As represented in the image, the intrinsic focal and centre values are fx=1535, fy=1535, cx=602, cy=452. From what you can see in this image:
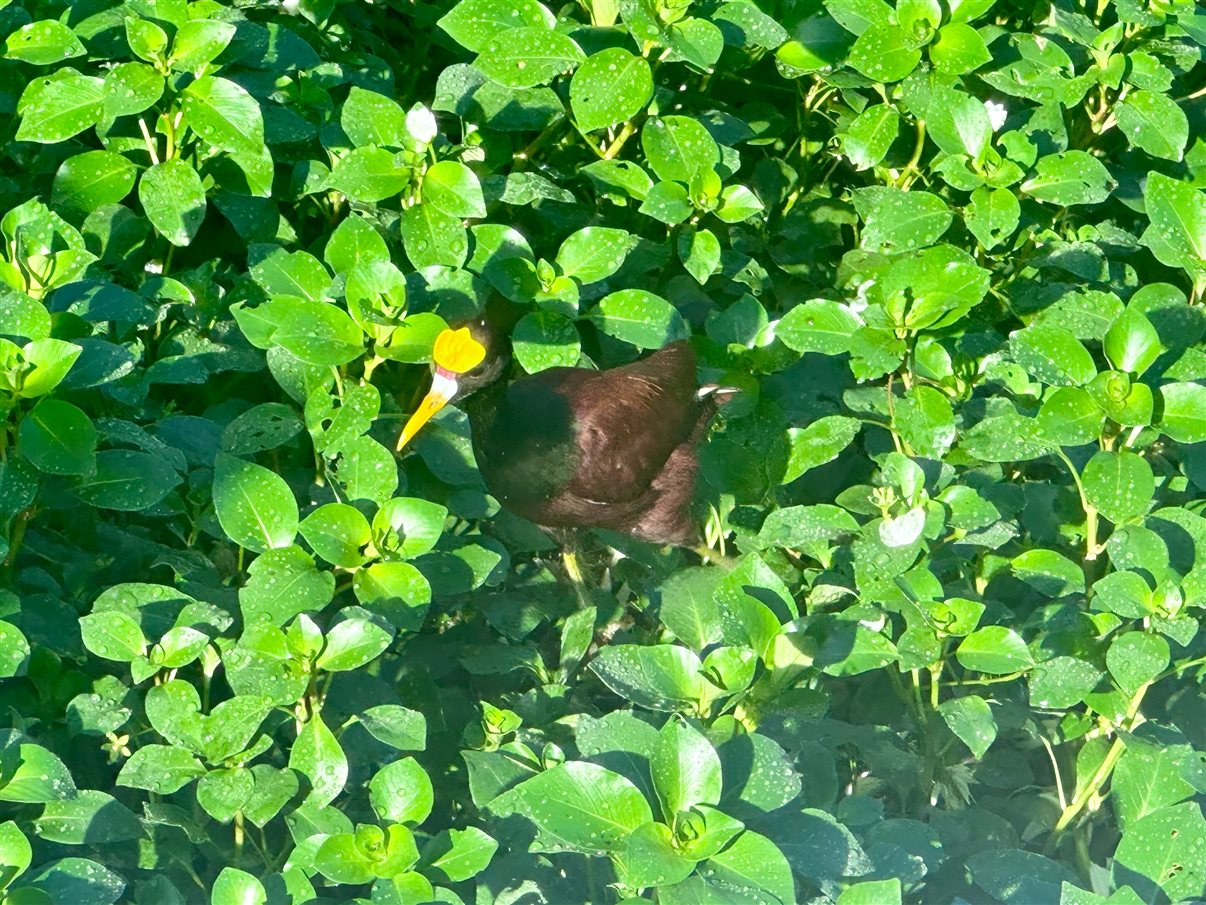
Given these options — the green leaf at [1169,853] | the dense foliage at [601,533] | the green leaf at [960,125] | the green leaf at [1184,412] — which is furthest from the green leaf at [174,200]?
the green leaf at [1169,853]

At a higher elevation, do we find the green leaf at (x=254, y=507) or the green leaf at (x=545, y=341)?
the green leaf at (x=545, y=341)

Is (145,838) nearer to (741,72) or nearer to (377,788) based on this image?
(377,788)

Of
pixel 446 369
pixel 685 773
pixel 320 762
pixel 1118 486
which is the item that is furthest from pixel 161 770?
pixel 1118 486

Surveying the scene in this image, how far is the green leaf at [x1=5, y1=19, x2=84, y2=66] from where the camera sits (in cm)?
260

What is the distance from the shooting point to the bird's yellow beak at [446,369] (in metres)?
2.55

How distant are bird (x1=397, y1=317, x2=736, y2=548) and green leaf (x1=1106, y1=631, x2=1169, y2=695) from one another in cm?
85

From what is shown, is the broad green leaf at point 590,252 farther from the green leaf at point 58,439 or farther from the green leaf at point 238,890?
the green leaf at point 238,890

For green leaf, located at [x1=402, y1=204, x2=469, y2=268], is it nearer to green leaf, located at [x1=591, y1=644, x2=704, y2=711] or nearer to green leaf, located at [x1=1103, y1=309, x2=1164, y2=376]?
green leaf, located at [x1=591, y1=644, x2=704, y2=711]

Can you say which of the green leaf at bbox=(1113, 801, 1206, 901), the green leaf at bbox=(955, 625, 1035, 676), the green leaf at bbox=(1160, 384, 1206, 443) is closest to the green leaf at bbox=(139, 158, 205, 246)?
the green leaf at bbox=(955, 625, 1035, 676)

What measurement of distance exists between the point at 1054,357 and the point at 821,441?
39 cm

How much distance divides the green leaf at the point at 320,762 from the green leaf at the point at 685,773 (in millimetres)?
455

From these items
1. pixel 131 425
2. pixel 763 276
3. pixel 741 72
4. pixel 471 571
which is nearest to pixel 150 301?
pixel 131 425

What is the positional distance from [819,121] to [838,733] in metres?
1.53

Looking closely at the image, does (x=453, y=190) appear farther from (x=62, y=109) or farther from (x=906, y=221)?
(x=906, y=221)
